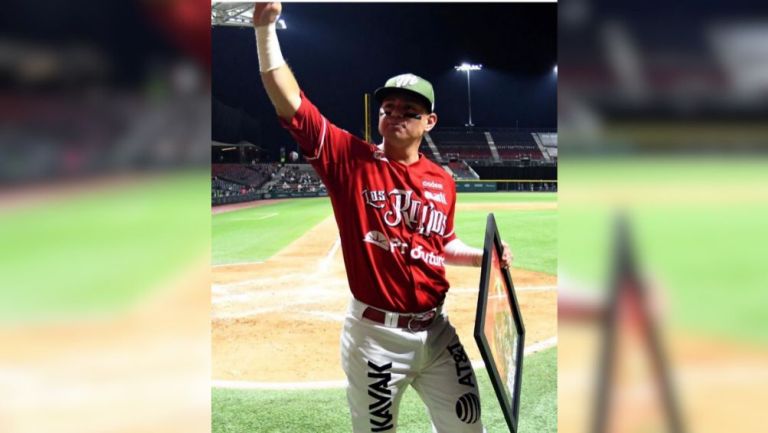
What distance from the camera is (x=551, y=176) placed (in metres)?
32.1

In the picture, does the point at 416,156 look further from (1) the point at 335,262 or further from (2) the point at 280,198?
(2) the point at 280,198

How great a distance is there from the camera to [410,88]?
6.84 ft

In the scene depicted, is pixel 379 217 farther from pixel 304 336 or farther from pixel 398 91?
pixel 304 336

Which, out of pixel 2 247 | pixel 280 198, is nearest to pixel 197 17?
pixel 2 247

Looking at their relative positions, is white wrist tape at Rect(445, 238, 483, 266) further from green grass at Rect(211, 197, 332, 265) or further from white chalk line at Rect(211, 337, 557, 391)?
green grass at Rect(211, 197, 332, 265)

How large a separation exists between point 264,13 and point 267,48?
12cm

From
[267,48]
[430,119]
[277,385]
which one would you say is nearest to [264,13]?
[267,48]

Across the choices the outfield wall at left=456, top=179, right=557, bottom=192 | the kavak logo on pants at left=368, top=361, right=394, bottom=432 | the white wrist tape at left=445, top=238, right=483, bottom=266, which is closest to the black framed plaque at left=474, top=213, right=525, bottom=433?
the white wrist tape at left=445, top=238, right=483, bottom=266

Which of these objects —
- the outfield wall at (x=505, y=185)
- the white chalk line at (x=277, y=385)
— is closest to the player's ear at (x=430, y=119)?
the white chalk line at (x=277, y=385)

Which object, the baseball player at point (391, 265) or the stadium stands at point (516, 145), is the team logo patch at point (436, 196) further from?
the stadium stands at point (516, 145)

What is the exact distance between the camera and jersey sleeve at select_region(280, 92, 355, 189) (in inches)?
80.0

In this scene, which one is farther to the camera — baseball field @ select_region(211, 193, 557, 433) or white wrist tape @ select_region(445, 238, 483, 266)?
baseball field @ select_region(211, 193, 557, 433)

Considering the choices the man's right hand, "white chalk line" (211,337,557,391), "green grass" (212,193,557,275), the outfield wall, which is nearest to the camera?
the man's right hand

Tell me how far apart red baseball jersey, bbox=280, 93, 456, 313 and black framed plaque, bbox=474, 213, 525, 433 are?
0.82ft
